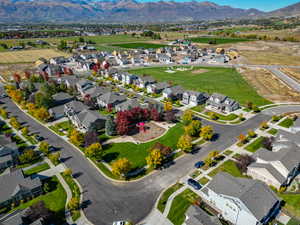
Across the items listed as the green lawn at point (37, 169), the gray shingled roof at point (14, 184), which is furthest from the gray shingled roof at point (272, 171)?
the green lawn at point (37, 169)

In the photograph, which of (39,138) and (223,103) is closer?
(39,138)

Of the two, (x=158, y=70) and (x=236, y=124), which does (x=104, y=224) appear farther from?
(x=158, y=70)

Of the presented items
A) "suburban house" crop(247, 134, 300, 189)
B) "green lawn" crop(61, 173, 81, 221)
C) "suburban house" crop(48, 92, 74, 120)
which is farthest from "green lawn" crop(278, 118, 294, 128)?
"suburban house" crop(48, 92, 74, 120)

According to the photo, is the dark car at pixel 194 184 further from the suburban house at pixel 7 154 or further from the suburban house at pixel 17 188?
the suburban house at pixel 7 154

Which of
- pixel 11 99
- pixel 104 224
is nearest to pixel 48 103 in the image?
pixel 11 99

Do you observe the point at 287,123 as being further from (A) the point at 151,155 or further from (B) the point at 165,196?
(B) the point at 165,196

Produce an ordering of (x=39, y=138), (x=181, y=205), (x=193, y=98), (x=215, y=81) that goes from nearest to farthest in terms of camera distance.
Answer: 1. (x=181, y=205)
2. (x=39, y=138)
3. (x=193, y=98)
4. (x=215, y=81)

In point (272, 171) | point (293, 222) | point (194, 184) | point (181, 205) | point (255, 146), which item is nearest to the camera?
point (293, 222)

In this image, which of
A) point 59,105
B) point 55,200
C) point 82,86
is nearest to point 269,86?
point 82,86
